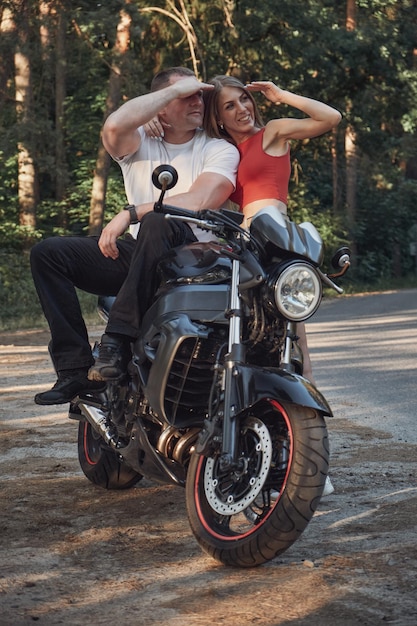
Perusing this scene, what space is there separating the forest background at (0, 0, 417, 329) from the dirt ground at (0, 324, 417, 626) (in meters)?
16.4

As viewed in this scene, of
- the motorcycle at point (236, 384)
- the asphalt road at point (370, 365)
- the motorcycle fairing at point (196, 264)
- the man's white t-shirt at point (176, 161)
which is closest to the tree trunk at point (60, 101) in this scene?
the asphalt road at point (370, 365)

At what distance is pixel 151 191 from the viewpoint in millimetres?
5520

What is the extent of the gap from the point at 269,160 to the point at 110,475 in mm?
1688

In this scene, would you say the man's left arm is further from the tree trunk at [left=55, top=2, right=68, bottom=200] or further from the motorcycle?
the tree trunk at [left=55, top=2, right=68, bottom=200]

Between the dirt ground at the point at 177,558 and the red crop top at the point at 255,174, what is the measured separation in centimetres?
143

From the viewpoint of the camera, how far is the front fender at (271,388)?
14.2 feet

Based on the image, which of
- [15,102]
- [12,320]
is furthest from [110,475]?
[15,102]

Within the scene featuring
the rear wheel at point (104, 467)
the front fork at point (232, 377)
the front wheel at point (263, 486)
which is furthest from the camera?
the rear wheel at point (104, 467)

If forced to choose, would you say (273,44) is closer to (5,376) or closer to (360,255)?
(360,255)

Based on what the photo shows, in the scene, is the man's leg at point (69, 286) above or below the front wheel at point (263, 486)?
above

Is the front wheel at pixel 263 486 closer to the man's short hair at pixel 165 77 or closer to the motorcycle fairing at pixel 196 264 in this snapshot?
the motorcycle fairing at pixel 196 264

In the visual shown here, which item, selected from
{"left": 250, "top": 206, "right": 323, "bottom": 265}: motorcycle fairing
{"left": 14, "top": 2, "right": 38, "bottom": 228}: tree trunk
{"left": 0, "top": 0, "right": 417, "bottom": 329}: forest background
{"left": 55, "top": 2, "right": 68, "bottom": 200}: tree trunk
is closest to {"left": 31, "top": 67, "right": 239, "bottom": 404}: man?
{"left": 250, "top": 206, "right": 323, "bottom": 265}: motorcycle fairing

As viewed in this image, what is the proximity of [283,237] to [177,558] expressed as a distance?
1254 mm

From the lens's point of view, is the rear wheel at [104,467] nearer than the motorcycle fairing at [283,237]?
No
